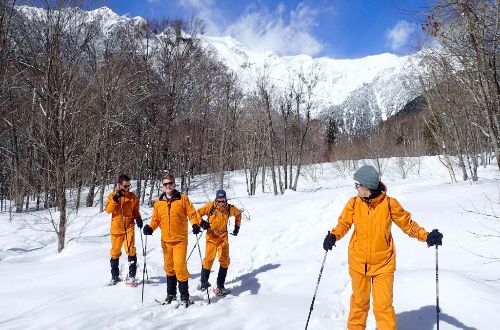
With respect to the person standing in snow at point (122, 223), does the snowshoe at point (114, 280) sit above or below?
below

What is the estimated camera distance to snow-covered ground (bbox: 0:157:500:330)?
5.09 meters

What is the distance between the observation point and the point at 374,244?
4227 mm

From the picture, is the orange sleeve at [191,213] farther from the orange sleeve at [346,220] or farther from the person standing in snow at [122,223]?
the orange sleeve at [346,220]

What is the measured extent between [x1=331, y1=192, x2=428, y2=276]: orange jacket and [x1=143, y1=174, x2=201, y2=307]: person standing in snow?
9.19 feet

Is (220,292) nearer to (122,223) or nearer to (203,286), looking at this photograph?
(203,286)

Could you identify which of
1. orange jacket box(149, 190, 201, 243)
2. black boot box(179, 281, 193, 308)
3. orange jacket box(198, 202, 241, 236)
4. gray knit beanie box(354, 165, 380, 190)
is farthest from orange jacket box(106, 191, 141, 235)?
gray knit beanie box(354, 165, 380, 190)

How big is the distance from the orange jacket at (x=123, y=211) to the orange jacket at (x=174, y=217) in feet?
4.41

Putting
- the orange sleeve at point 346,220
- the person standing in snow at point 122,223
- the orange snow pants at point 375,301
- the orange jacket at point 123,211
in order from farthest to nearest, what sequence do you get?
the orange jacket at point 123,211 → the person standing in snow at point 122,223 → the orange sleeve at point 346,220 → the orange snow pants at point 375,301

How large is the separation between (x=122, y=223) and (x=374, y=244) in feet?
16.6

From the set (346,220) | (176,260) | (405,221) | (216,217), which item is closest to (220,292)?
(176,260)

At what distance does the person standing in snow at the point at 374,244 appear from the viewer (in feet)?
13.7

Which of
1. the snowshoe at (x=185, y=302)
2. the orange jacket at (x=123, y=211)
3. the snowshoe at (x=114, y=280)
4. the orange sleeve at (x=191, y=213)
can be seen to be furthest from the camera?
the orange jacket at (x=123, y=211)

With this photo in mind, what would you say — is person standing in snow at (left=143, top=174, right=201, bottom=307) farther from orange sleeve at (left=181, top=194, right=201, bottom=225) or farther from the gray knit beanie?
the gray knit beanie

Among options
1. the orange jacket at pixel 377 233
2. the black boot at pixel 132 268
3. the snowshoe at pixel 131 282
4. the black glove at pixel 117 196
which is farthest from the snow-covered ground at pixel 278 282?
the black glove at pixel 117 196
